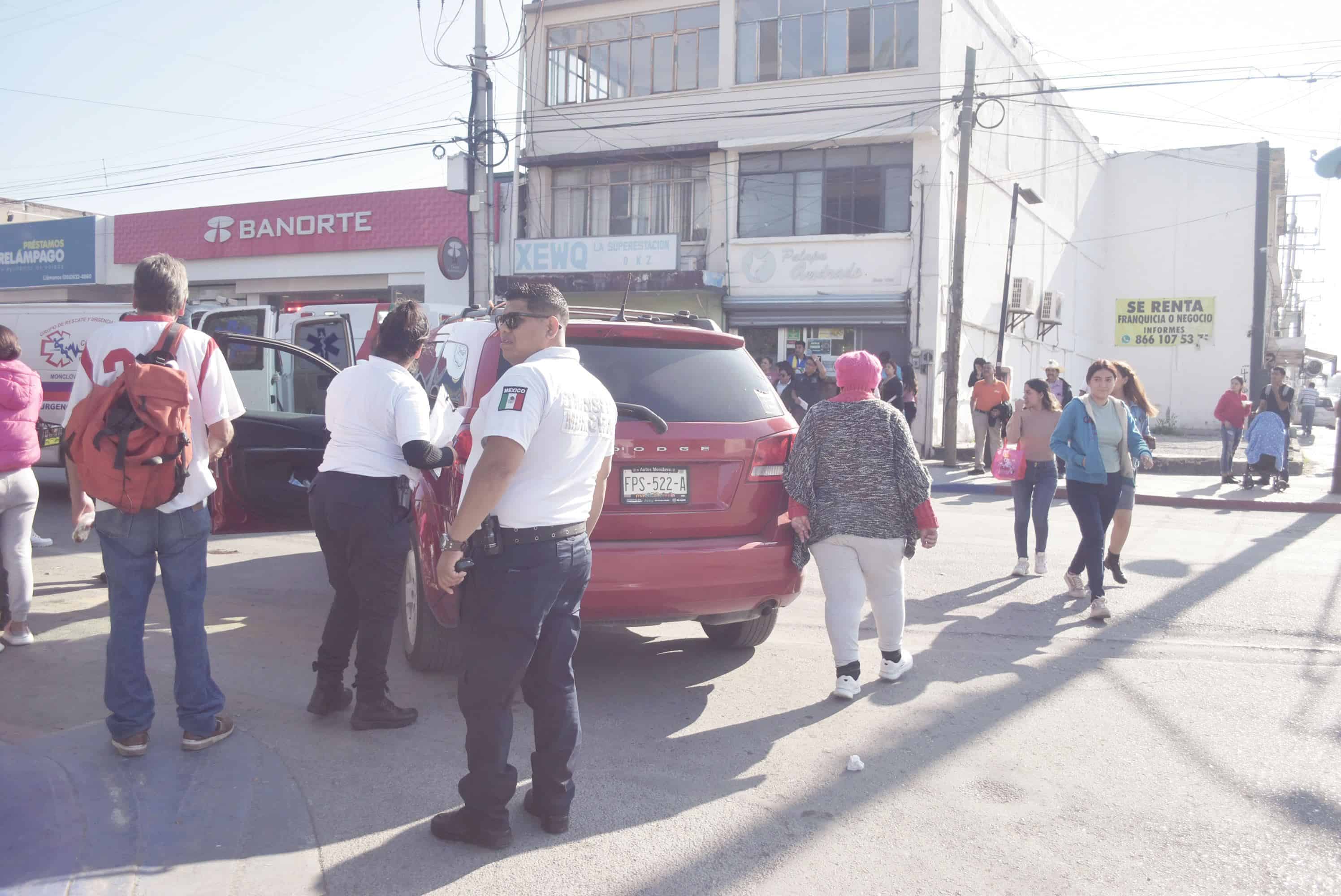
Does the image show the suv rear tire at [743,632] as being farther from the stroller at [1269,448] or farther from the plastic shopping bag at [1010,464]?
the stroller at [1269,448]

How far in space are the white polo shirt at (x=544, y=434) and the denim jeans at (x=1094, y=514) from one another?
4.58 meters

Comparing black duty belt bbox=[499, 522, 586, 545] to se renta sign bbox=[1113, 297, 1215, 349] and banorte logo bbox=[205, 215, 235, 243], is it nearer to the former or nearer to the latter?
banorte logo bbox=[205, 215, 235, 243]

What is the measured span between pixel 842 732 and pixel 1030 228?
997 inches

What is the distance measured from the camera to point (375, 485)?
421 centimetres

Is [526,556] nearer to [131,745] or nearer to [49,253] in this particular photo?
[131,745]

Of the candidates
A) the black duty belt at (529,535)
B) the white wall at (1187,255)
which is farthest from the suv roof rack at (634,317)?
the white wall at (1187,255)

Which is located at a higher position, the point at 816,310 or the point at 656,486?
the point at 816,310

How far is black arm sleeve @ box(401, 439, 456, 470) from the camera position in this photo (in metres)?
4.12

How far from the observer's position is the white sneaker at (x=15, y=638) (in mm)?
5609

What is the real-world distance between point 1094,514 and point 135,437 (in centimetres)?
575

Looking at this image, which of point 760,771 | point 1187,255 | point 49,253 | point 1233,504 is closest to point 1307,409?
point 1187,255

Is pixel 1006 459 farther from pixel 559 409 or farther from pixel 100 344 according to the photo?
pixel 100 344

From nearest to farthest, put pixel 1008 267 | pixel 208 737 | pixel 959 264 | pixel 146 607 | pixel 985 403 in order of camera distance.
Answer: pixel 146 607, pixel 208 737, pixel 985 403, pixel 959 264, pixel 1008 267

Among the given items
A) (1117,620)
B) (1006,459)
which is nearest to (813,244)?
(1006,459)
